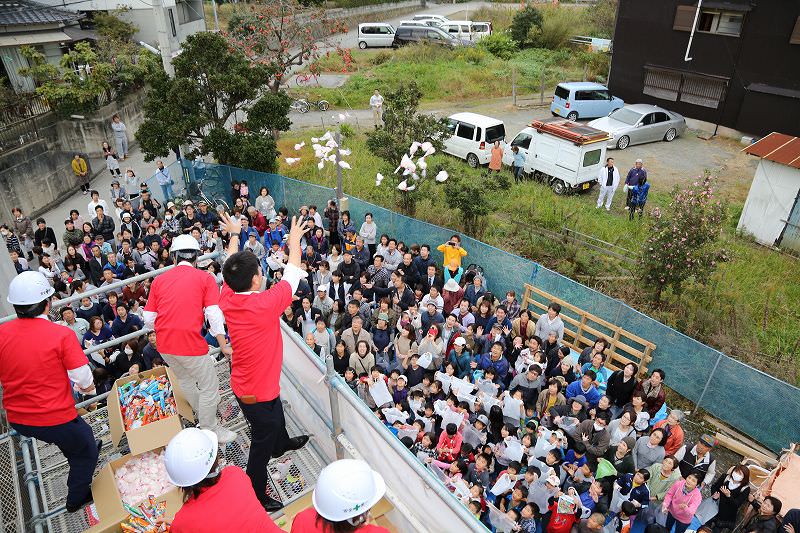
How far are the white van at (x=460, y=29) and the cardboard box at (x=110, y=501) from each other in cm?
3206

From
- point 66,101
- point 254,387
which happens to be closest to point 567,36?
point 66,101

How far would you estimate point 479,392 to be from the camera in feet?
22.9

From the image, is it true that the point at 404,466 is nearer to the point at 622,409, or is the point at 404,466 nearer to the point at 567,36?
the point at 622,409

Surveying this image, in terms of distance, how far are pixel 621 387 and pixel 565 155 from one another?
8.32m

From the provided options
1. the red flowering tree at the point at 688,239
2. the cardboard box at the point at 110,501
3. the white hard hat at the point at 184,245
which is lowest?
the red flowering tree at the point at 688,239

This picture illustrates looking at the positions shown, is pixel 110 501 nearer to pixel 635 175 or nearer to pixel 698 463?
pixel 698 463

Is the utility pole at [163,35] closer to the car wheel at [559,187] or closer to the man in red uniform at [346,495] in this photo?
the car wheel at [559,187]

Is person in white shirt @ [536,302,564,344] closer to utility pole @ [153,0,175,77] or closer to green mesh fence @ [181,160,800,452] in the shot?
green mesh fence @ [181,160,800,452]

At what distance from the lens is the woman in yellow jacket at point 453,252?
9.70m

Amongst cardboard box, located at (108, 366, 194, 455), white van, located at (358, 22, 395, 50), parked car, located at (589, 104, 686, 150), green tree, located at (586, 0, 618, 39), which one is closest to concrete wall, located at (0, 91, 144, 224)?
cardboard box, located at (108, 366, 194, 455)

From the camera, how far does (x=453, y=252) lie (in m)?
9.73

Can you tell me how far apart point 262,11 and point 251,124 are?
22.8 feet

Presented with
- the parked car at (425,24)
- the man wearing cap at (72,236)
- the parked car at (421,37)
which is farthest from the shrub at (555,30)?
the man wearing cap at (72,236)

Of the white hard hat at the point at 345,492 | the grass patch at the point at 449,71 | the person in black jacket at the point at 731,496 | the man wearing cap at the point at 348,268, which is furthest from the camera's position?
the grass patch at the point at 449,71
